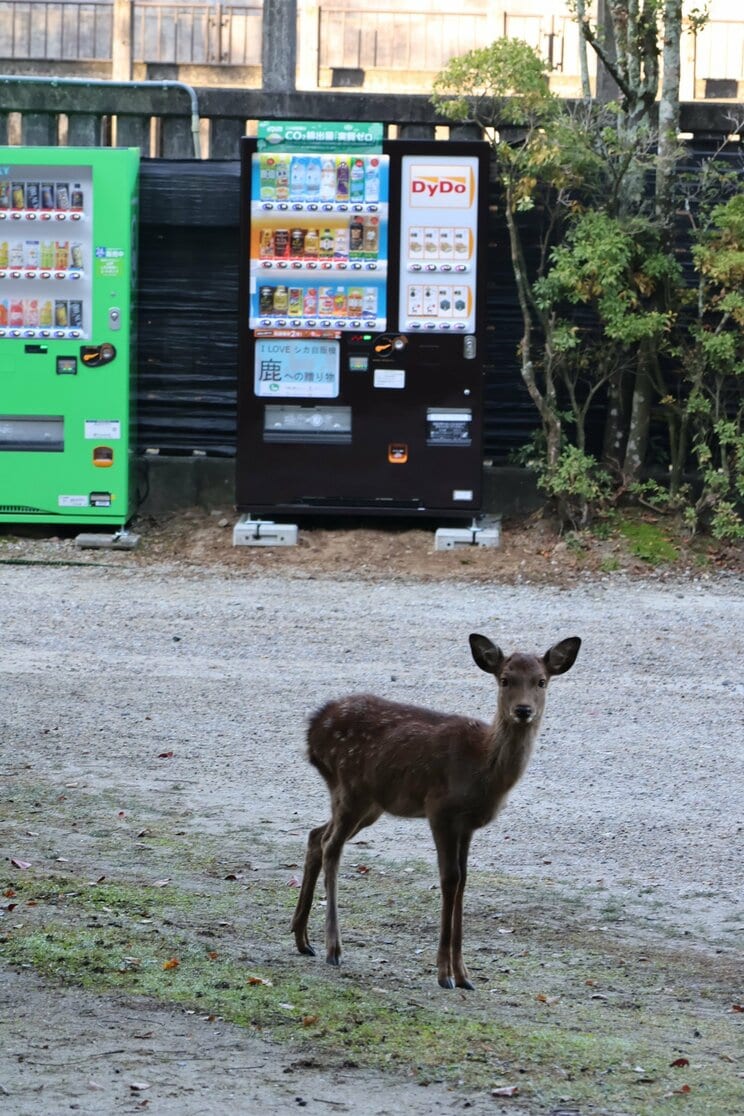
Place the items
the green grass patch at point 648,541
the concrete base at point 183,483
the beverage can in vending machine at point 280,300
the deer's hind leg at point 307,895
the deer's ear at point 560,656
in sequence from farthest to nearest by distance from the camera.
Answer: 1. the concrete base at point 183,483
2. the beverage can in vending machine at point 280,300
3. the green grass patch at point 648,541
4. the deer's hind leg at point 307,895
5. the deer's ear at point 560,656

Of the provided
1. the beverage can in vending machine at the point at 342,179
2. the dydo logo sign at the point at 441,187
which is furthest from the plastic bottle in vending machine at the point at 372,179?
the dydo logo sign at the point at 441,187

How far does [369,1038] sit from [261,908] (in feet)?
4.70

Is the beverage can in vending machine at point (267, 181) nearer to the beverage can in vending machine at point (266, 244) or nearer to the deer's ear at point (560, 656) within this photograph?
the beverage can in vending machine at point (266, 244)

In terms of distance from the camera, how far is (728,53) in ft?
83.1

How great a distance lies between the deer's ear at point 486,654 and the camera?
5.30 meters

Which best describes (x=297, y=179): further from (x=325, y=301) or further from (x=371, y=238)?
(x=325, y=301)

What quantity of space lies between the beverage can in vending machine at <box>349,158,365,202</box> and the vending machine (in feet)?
0.04

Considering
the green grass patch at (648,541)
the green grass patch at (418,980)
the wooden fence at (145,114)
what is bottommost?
the green grass patch at (418,980)

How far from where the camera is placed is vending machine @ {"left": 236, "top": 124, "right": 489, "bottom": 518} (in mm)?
13125

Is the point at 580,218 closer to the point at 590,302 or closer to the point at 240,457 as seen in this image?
the point at 590,302

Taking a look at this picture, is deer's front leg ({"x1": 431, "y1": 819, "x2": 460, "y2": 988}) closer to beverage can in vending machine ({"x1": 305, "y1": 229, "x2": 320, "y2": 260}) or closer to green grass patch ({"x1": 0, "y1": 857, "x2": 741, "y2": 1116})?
green grass patch ({"x1": 0, "y1": 857, "x2": 741, "y2": 1116})

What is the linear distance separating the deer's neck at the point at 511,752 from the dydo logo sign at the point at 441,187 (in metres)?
8.56

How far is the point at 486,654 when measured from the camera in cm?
531

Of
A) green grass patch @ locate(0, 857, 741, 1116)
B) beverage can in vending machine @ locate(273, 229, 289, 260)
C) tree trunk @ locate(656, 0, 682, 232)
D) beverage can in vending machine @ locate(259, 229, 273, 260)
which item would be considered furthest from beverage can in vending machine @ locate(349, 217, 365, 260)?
green grass patch @ locate(0, 857, 741, 1116)
